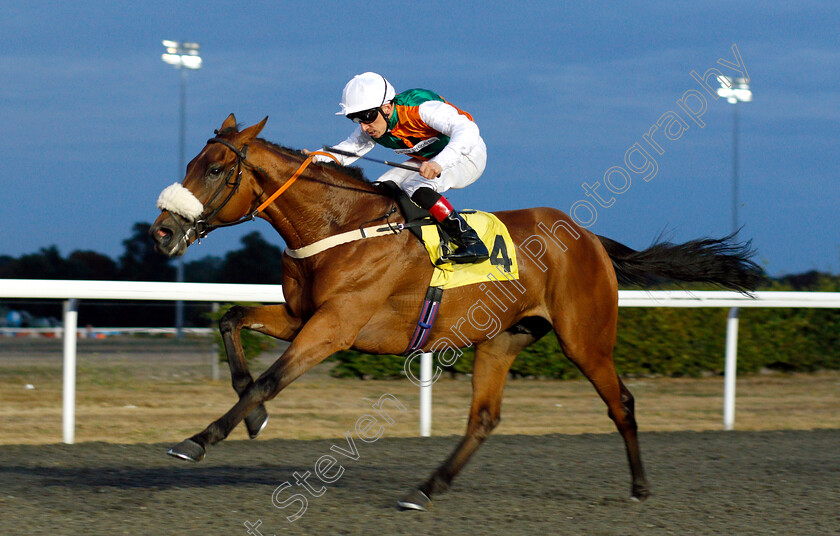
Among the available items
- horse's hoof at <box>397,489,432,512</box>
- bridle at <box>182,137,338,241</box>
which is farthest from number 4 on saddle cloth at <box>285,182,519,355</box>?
horse's hoof at <box>397,489,432,512</box>

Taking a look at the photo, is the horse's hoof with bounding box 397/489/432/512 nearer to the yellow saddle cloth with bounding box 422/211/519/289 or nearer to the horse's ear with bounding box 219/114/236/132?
the yellow saddle cloth with bounding box 422/211/519/289

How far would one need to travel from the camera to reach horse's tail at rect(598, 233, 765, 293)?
5.13 m

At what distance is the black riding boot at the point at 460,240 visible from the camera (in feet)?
13.0

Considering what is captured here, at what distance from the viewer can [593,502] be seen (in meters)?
4.09

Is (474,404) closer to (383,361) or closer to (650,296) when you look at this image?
(650,296)

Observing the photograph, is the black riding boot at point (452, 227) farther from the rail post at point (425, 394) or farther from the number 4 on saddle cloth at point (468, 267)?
the rail post at point (425, 394)

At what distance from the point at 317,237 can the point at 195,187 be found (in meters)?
0.58

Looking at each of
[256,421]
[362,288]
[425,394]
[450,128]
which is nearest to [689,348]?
[425,394]

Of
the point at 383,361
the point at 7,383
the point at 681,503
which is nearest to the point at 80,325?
the point at 7,383

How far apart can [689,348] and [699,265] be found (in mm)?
5455

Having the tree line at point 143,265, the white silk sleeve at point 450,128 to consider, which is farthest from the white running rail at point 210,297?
the tree line at point 143,265

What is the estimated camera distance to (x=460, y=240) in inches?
158

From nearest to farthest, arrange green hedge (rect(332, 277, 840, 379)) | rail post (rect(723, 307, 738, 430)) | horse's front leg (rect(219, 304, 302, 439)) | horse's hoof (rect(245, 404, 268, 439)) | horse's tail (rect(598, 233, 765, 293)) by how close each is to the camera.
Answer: horse's hoof (rect(245, 404, 268, 439)), horse's front leg (rect(219, 304, 302, 439)), horse's tail (rect(598, 233, 765, 293)), rail post (rect(723, 307, 738, 430)), green hedge (rect(332, 277, 840, 379))

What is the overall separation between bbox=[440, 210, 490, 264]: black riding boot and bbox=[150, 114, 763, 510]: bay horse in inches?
5.2
